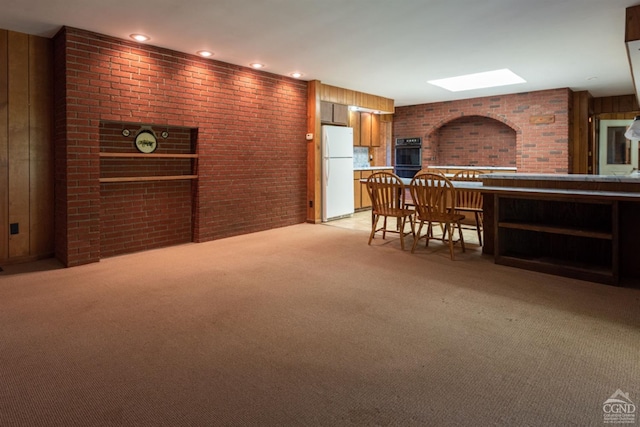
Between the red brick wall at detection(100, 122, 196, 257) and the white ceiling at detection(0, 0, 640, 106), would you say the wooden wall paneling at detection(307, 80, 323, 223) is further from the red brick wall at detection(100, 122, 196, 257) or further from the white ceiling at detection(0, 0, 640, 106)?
the red brick wall at detection(100, 122, 196, 257)

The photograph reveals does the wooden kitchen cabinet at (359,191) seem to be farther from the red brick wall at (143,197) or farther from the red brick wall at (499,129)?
the red brick wall at (143,197)

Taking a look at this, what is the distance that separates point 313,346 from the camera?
85.5 inches

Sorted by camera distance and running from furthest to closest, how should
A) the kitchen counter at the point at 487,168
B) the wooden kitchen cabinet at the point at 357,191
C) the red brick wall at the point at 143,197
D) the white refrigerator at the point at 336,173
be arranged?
the wooden kitchen cabinet at the point at 357,191, the kitchen counter at the point at 487,168, the white refrigerator at the point at 336,173, the red brick wall at the point at 143,197

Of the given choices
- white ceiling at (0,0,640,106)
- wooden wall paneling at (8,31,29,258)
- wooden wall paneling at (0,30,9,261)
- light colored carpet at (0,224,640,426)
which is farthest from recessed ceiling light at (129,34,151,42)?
light colored carpet at (0,224,640,426)

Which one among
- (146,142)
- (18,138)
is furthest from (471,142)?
(18,138)

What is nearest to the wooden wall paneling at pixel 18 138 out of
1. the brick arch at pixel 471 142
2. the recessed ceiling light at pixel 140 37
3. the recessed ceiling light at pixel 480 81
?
the recessed ceiling light at pixel 140 37

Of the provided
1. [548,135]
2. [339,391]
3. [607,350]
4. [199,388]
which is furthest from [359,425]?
[548,135]

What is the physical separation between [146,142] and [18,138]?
1.20m

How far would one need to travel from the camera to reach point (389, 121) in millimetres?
9422

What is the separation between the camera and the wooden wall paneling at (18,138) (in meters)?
3.93

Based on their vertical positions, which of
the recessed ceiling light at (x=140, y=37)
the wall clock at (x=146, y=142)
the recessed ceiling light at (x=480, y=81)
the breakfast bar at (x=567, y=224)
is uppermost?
the recessed ceiling light at (x=480, y=81)

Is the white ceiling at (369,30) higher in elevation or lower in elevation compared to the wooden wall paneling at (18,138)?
higher

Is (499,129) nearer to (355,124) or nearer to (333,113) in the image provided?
(355,124)

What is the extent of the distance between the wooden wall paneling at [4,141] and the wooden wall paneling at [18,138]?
3 centimetres
